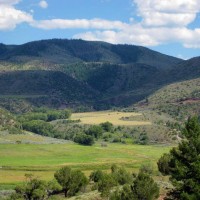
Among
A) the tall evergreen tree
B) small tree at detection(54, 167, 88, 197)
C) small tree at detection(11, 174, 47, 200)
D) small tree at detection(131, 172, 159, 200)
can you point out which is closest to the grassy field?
small tree at detection(54, 167, 88, 197)

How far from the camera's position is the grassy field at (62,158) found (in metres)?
131

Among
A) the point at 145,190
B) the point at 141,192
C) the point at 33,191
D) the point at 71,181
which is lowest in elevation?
the point at 33,191

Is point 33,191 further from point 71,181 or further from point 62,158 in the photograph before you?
point 62,158

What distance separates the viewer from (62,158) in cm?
15662

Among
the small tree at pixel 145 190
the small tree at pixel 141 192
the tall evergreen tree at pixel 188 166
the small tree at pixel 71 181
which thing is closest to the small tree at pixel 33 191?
the small tree at pixel 71 181

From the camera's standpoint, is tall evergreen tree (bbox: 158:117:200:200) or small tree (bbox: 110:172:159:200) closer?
tall evergreen tree (bbox: 158:117:200:200)

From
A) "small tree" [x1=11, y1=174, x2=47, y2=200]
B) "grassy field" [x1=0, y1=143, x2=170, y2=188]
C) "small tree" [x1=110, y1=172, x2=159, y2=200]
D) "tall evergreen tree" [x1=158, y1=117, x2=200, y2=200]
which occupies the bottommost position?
"grassy field" [x1=0, y1=143, x2=170, y2=188]

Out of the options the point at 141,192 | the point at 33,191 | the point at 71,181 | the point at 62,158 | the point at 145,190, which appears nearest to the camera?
the point at 145,190

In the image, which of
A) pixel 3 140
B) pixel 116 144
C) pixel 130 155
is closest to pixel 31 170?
pixel 130 155

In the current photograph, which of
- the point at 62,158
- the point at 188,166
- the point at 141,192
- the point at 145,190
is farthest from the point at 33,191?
the point at 62,158

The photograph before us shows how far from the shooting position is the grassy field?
131125 millimetres

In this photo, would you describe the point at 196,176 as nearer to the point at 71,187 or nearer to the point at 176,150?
the point at 176,150

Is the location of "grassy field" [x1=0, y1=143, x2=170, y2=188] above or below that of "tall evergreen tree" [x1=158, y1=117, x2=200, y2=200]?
below

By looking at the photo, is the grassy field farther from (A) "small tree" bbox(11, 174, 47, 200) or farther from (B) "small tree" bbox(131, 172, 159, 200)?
(B) "small tree" bbox(131, 172, 159, 200)
